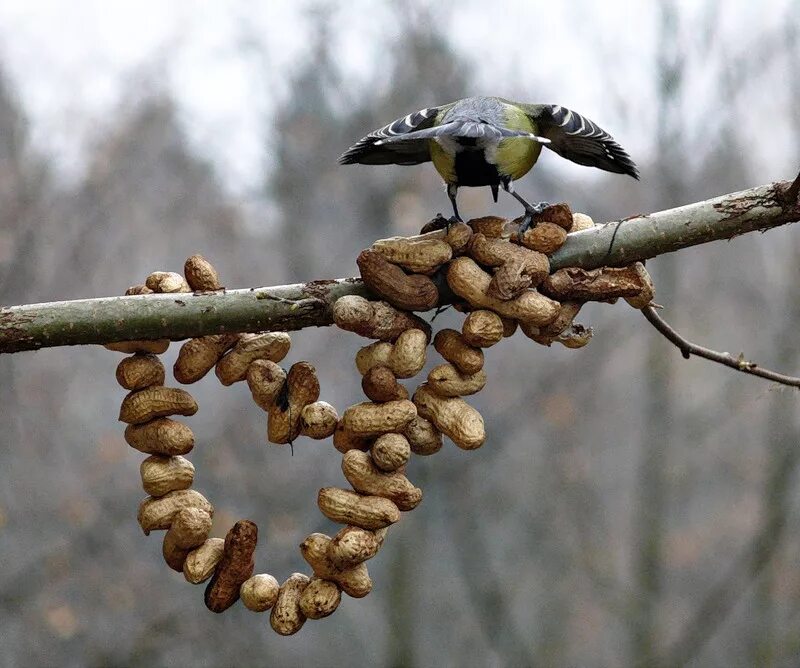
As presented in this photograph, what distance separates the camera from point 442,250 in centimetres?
132

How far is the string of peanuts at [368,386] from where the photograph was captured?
3.98ft

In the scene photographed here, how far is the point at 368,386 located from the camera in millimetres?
1249

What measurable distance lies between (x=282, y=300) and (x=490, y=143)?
0.69 metres

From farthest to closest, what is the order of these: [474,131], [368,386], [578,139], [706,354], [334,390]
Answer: [334,390]
[578,139]
[474,131]
[706,354]
[368,386]

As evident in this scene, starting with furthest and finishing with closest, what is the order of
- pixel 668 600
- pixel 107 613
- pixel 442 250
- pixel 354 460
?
1. pixel 668 600
2. pixel 107 613
3. pixel 442 250
4. pixel 354 460

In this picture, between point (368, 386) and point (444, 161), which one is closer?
point (368, 386)

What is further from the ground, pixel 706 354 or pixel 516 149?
pixel 516 149

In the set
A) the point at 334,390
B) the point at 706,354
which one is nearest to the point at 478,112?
the point at 706,354

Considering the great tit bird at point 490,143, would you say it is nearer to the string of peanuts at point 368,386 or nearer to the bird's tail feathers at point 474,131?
the bird's tail feathers at point 474,131

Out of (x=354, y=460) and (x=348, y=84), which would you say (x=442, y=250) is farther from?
(x=348, y=84)

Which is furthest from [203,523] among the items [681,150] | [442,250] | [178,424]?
[681,150]

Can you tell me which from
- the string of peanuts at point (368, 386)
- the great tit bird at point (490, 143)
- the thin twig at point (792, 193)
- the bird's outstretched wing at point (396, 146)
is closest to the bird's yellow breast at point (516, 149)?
the great tit bird at point (490, 143)

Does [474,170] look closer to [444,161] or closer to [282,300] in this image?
[444,161]

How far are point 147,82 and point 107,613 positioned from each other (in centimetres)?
336
